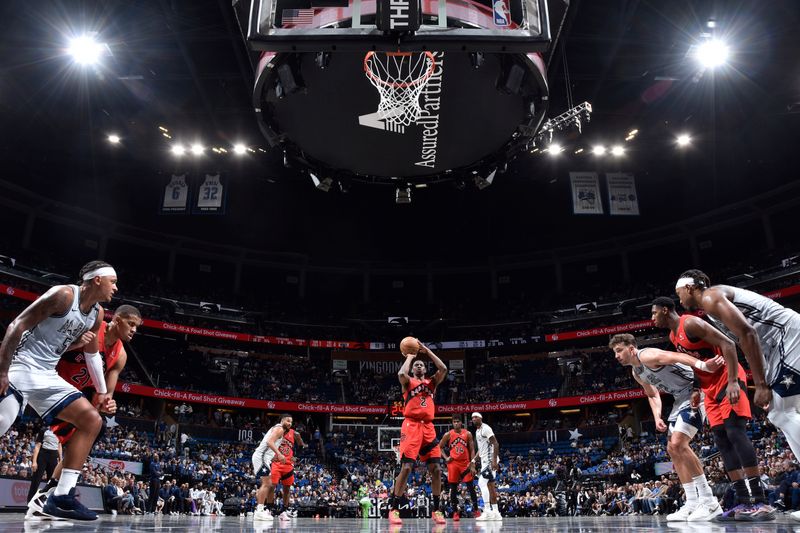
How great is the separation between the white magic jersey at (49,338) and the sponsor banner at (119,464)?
51.5 ft

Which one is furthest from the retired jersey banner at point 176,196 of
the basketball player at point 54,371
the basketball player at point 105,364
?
the basketball player at point 54,371

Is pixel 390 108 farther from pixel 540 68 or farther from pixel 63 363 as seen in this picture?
pixel 63 363

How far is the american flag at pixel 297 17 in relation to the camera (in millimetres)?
5906

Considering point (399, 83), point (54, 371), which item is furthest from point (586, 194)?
point (54, 371)

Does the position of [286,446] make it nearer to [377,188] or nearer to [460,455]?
[460,455]

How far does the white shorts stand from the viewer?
4.20 m

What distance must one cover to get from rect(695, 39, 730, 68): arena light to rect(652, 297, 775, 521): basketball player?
15.8m

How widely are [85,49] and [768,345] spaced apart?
20.3 m

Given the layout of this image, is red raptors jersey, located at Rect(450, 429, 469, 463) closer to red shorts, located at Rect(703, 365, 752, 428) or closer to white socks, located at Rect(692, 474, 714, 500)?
white socks, located at Rect(692, 474, 714, 500)

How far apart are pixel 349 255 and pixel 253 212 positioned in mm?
7195

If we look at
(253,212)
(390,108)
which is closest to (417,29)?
(390,108)

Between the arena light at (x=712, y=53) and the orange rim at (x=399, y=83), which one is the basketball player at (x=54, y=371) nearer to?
the orange rim at (x=399, y=83)

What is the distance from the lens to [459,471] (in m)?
10.5

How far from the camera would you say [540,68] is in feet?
31.5
